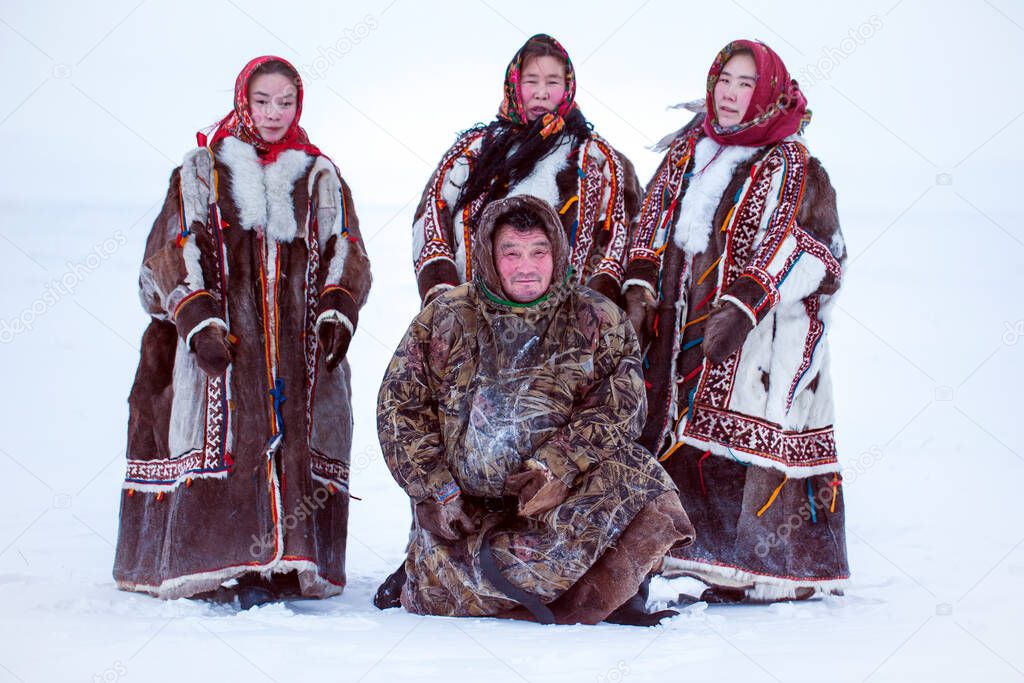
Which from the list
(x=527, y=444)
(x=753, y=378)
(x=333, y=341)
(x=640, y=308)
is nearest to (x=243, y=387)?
(x=333, y=341)

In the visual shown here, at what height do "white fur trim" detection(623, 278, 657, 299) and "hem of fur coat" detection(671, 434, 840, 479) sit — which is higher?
"white fur trim" detection(623, 278, 657, 299)

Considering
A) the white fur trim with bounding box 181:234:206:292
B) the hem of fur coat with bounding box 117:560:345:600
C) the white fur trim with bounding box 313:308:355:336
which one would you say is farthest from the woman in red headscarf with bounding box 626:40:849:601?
the white fur trim with bounding box 181:234:206:292

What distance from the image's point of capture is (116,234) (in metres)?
7.95

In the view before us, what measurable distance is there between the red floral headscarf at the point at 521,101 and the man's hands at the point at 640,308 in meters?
0.56

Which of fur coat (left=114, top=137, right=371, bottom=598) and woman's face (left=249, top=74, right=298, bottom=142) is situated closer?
fur coat (left=114, top=137, right=371, bottom=598)

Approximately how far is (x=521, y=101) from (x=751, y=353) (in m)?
1.03

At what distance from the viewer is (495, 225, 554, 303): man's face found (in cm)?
283

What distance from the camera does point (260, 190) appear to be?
3404 millimetres

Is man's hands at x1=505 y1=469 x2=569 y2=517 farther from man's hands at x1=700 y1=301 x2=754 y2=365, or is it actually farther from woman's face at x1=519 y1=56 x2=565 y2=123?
woman's face at x1=519 y1=56 x2=565 y2=123

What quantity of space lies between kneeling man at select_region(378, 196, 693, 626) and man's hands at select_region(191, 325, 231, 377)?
585 mm

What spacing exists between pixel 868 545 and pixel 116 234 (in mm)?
5785

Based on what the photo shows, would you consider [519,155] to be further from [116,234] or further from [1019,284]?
[1019,284]

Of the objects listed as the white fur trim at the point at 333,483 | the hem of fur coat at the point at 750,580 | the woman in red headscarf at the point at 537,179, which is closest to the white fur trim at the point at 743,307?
the woman in red headscarf at the point at 537,179

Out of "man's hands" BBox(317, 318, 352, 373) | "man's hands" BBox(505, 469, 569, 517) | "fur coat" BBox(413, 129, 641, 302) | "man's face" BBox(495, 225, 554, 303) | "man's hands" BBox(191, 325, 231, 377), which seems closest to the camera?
"man's hands" BBox(505, 469, 569, 517)
